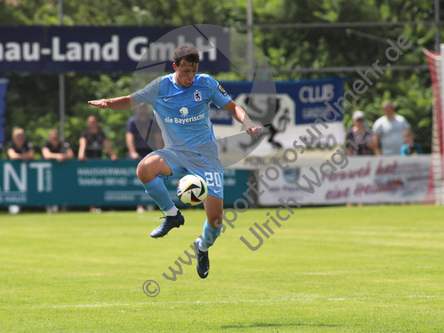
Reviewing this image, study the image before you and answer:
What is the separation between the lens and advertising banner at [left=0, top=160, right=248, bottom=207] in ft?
55.1

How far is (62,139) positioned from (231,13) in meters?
8.36

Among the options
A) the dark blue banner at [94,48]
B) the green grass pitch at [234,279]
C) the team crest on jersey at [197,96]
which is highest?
the dark blue banner at [94,48]

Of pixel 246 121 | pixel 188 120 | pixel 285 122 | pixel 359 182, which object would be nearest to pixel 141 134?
pixel 285 122

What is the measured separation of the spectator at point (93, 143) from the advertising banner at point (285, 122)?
2.86 m

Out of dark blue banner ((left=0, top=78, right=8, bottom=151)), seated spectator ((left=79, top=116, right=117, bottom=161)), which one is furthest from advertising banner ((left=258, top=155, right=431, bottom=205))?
dark blue banner ((left=0, top=78, right=8, bottom=151))

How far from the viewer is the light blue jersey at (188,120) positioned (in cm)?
721

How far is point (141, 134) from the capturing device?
16.3m

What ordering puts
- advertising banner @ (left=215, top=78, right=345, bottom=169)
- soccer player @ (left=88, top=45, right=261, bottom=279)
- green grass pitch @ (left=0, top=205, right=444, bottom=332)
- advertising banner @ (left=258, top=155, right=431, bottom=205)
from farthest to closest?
1. advertising banner @ (left=215, top=78, right=345, bottom=169)
2. advertising banner @ (left=258, top=155, right=431, bottom=205)
3. soccer player @ (left=88, top=45, right=261, bottom=279)
4. green grass pitch @ (left=0, top=205, right=444, bottom=332)

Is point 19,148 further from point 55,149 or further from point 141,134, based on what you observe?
point 141,134

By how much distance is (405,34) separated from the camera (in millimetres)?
20953

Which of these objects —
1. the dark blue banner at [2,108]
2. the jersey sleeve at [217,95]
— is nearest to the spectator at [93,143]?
the dark blue banner at [2,108]

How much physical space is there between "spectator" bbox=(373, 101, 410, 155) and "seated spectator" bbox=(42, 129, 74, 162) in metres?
7.93

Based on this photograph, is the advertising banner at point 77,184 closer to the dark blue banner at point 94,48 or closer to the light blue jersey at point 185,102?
the dark blue banner at point 94,48

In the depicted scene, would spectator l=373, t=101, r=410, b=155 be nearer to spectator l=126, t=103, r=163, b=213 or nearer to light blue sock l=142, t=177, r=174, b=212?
spectator l=126, t=103, r=163, b=213
